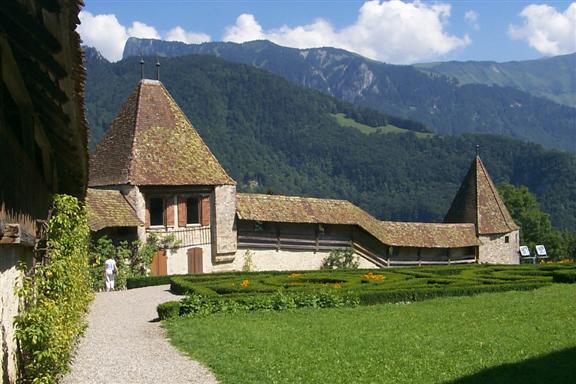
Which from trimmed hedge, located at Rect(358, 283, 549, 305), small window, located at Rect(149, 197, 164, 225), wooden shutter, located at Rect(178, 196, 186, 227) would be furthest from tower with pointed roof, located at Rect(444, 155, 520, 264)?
trimmed hedge, located at Rect(358, 283, 549, 305)

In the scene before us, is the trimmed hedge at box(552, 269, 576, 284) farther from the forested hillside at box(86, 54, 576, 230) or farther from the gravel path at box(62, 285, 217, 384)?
the forested hillside at box(86, 54, 576, 230)

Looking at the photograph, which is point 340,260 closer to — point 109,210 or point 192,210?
point 192,210

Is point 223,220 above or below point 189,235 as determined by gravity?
above

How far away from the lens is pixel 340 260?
37031mm

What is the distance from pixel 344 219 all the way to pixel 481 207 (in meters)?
9.44

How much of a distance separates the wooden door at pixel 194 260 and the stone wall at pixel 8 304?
24322mm

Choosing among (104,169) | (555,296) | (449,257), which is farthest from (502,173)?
(555,296)

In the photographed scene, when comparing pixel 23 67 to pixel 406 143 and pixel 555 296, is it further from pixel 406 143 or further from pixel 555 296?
pixel 406 143

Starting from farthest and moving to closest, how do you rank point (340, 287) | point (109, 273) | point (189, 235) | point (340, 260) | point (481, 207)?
1. point (481, 207)
2. point (340, 260)
3. point (189, 235)
4. point (109, 273)
5. point (340, 287)

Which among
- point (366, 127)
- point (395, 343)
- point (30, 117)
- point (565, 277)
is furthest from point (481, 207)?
point (366, 127)

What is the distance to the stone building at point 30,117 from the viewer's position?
19.1ft

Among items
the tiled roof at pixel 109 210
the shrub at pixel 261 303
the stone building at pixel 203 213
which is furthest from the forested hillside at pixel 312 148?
the shrub at pixel 261 303

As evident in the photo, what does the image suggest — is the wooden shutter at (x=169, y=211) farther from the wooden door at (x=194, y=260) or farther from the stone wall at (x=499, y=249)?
the stone wall at (x=499, y=249)

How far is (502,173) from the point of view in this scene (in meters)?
140
